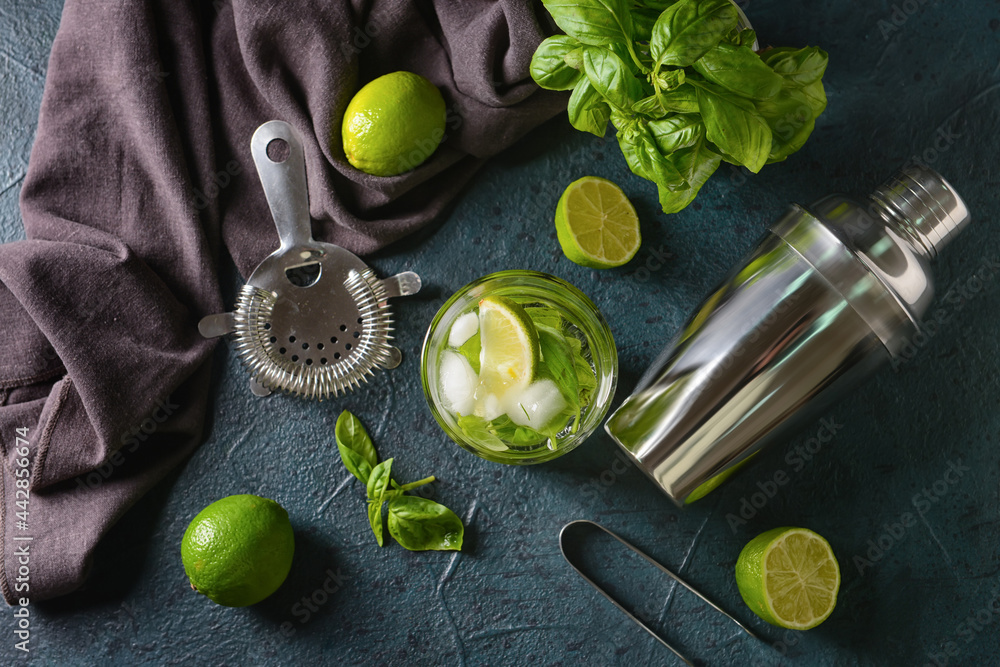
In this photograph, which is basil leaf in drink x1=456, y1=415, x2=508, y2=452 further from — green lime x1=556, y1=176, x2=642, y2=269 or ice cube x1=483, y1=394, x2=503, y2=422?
green lime x1=556, y1=176, x2=642, y2=269

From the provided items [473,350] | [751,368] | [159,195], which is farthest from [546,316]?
[159,195]

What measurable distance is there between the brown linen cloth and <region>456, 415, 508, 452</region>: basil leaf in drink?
1.16ft

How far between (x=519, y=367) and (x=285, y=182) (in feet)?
1.75

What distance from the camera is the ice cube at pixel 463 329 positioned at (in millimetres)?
1136

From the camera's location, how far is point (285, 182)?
4.06 ft

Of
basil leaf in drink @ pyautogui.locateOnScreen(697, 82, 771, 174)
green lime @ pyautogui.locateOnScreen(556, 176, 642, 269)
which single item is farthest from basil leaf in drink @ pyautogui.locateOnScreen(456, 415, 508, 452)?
basil leaf in drink @ pyautogui.locateOnScreen(697, 82, 771, 174)

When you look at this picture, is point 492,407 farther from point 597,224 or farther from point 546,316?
point 597,224

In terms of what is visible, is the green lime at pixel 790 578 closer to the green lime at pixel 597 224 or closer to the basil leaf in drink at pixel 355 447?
the green lime at pixel 597 224

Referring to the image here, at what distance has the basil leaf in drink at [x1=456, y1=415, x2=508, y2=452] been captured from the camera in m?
1.12

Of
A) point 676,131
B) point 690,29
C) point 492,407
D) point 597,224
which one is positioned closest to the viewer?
point 690,29

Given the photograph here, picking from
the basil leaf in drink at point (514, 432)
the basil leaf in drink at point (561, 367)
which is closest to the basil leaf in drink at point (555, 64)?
the basil leaf in drink at point (561, 367)

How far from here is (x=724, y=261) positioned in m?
1.26

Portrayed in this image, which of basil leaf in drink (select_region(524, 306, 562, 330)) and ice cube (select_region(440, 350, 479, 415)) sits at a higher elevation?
basil leaf in drink (select_region(524, 306, 562, 330))

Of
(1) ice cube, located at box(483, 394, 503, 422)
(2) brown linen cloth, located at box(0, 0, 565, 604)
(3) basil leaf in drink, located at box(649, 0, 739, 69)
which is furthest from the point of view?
(2) brown linen cloth, located at box(0, 0, 565, 604)
